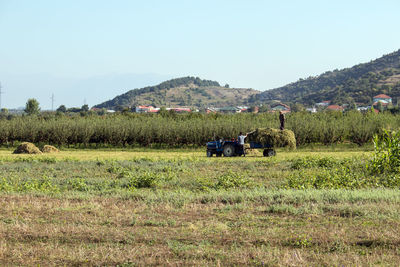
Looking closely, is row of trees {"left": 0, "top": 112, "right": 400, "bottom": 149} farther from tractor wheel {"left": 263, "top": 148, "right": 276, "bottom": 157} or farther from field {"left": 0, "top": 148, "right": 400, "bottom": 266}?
field {"left": 0, "top": 148, "right": 400, "bottom": 266}

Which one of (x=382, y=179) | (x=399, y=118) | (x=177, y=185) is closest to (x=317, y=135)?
(x=399, y=118)

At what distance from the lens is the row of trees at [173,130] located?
3816cm

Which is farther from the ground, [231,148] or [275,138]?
[275,138]

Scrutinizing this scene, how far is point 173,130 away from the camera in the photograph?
39.8 meters

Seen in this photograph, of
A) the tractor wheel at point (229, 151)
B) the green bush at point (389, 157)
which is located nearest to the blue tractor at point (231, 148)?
the tractor wheel at point (229, 151)

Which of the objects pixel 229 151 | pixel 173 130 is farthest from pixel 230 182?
pixel 173 130

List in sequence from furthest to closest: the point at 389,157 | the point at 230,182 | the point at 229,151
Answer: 1. the point at 229,151
2. the point at 389,157
3. the point at 230,182

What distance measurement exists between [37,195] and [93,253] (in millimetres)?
5580

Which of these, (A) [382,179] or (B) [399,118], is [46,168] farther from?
(B) [399,118]

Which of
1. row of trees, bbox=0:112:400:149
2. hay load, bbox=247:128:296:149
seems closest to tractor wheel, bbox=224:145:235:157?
hay load, bbox=247:128:296:149

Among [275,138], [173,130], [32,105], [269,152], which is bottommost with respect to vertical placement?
[269,152]

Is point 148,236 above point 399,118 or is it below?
below

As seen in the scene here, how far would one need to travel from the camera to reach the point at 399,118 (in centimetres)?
4188

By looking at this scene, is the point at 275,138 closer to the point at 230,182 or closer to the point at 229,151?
the point at 229,151
